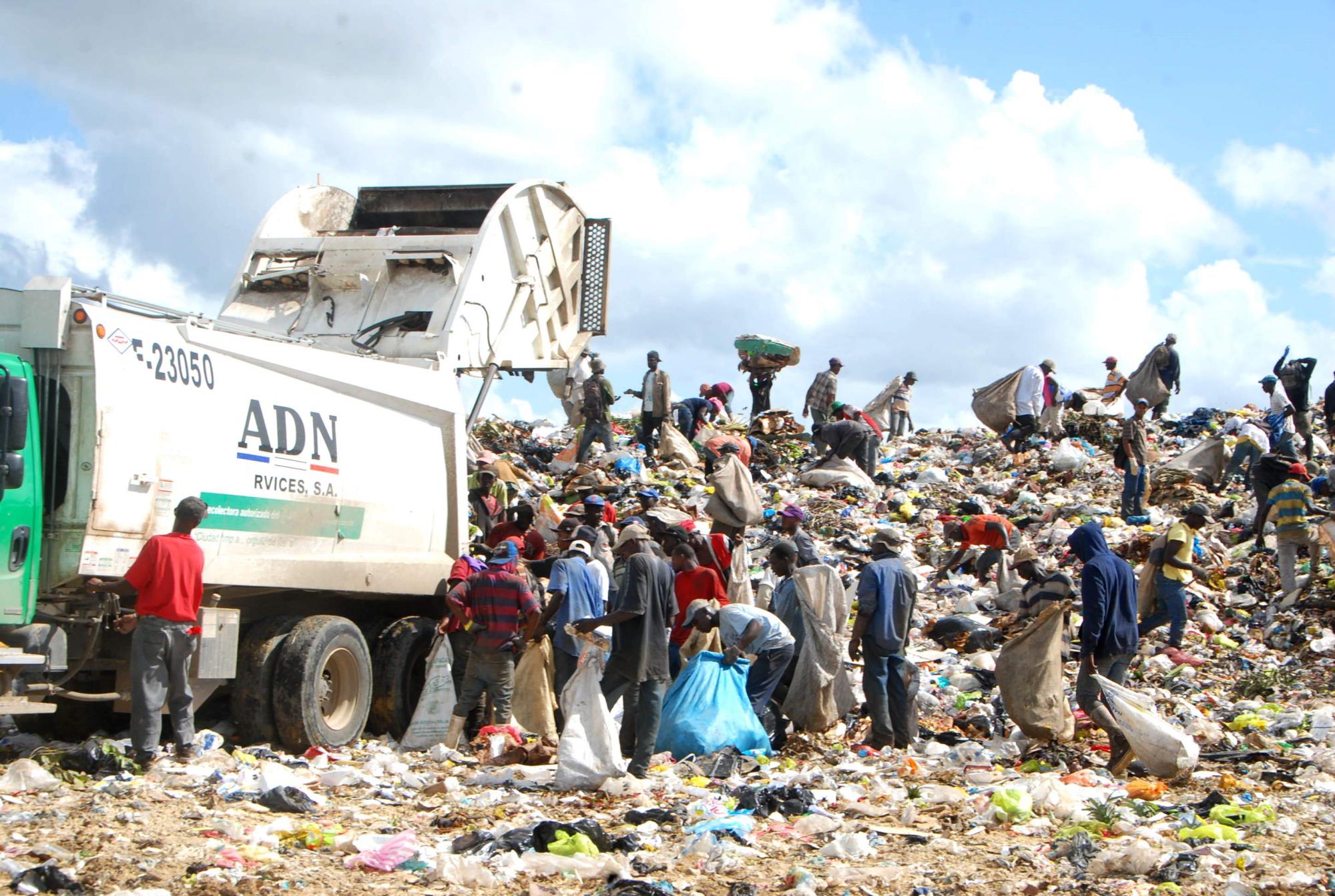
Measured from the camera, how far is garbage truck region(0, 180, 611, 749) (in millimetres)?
6305

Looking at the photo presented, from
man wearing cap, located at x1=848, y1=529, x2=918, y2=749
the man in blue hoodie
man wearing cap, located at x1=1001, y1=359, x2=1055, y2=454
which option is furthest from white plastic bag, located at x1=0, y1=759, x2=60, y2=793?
man wearing cap, located at x1=1001, y1=359, x2=1055, y2=454

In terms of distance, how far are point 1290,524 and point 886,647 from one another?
563cm

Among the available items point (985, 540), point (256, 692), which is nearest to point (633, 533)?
point (256, 692)

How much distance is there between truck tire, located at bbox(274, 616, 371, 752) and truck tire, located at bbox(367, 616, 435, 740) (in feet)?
0.76

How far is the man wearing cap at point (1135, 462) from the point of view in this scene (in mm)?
14555

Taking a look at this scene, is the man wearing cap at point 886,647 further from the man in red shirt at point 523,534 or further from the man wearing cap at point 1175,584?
the man wearing cap at point 1175,584

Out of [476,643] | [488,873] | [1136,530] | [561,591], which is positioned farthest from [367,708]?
[1136,530]

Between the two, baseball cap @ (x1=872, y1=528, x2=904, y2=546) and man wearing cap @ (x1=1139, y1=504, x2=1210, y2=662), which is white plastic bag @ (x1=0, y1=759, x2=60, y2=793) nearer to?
baseball cap @ (x1=872, y1=528, x2=904, y2=546)

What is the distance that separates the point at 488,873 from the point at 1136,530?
10.8 metres

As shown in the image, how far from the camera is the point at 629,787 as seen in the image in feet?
21.0

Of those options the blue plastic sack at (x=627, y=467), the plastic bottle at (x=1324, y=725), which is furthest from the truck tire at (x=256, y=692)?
the blue plastic sack at (x=627, y=467)

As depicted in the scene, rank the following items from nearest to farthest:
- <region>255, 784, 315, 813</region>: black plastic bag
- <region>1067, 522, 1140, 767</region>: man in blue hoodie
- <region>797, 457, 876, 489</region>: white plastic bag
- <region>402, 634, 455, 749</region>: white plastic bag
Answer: <region>255, 784, 315, 813</region>: black plastic bag
<region>1067, 522, 1140, 767</region>: man in blue hoodie
<region>402, 634, 455, 749</region>: white plastic bag
<region>797, 457, 876, 489</region>: white plastic bag

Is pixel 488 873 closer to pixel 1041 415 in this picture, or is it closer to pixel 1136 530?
pixel 1136 530

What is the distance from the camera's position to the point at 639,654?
267 inches
